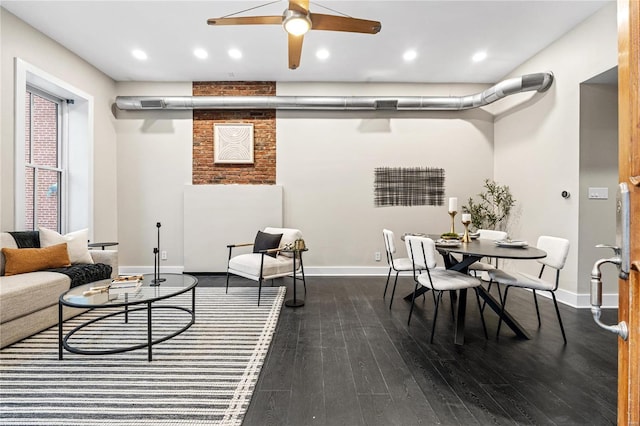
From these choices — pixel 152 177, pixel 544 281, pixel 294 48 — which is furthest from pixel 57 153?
pixel 544 281

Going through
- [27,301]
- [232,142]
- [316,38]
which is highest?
[316,38]

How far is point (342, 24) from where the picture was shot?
2504 mm

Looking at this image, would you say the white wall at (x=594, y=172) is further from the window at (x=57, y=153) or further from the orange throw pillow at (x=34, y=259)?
the window at (x=57, y=153)

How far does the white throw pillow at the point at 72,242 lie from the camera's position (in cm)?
337

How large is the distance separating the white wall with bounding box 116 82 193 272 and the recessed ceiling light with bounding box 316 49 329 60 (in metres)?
2.41

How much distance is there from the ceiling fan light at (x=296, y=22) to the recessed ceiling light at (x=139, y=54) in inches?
115

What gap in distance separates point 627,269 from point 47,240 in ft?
15.2

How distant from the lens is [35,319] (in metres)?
2.67

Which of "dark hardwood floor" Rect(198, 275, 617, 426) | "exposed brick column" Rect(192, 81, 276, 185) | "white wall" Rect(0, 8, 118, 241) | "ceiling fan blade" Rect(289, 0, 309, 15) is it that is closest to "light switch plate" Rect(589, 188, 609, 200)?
"dark hardwood floor" Rect(198, 275, 617, 426)

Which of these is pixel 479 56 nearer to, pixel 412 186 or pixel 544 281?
pixel 412 186

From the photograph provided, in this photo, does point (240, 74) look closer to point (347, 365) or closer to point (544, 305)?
point (347, 365)

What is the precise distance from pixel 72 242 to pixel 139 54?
271 cm

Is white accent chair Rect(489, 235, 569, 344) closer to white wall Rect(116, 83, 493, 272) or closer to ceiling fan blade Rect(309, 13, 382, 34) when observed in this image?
white wall Rect(116, 83, 493, 272)

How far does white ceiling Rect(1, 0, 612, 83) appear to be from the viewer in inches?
129
